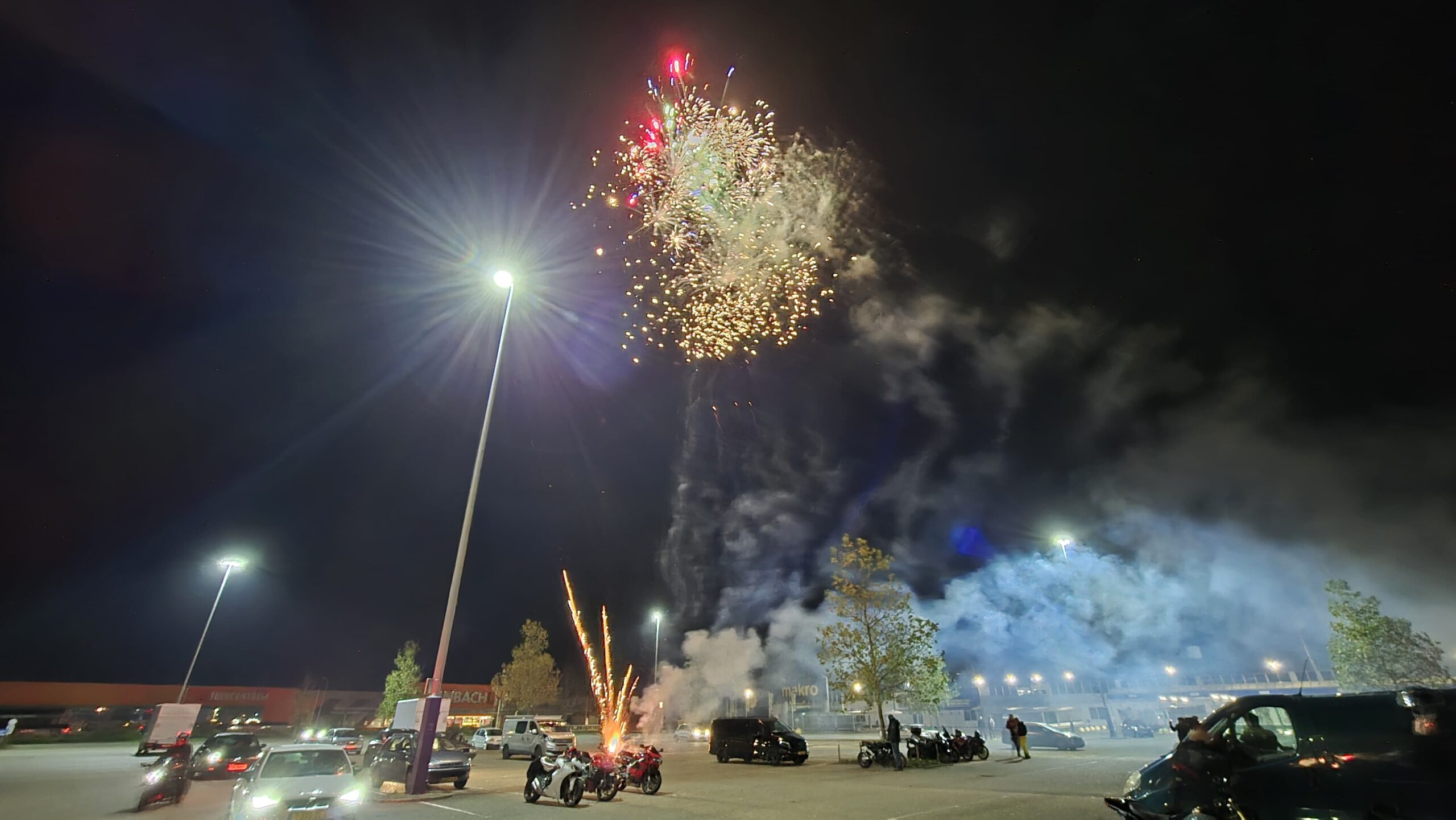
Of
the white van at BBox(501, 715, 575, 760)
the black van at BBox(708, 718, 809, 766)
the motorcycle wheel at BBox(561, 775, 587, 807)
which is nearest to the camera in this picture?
the motorcycle wheel at BBox(561, 775, 587, 807)

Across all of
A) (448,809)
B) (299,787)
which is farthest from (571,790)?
(299,787)

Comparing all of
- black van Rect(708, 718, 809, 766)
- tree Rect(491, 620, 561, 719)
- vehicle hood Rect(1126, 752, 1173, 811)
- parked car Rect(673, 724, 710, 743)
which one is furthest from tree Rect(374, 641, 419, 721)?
vehicle hood Rect(1126, 752, 1173, 811)

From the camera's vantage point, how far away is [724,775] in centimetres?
1938

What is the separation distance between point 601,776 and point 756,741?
12992 millimetres

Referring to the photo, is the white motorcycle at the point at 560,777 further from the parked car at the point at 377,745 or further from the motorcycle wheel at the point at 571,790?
the parked car at the point at 377,745

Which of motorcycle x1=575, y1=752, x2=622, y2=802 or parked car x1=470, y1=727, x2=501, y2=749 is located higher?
motorcycle x1=575, y1=752, x2=622, y2=802

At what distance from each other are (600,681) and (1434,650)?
44827 millimetres

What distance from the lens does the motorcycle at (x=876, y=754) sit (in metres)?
21.3

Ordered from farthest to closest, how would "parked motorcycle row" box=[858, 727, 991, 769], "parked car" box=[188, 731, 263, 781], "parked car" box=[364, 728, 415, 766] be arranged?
"parked motorcycle row" box=[858, 727, 991, 769]
"parked car" box=[188, 731, 263, 781]
"parked car" box=[364, 728, 415, 766]

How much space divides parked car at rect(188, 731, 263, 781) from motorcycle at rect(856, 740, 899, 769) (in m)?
21.3

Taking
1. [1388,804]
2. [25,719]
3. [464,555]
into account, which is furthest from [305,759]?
[25,719]

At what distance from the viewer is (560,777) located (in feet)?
42.7

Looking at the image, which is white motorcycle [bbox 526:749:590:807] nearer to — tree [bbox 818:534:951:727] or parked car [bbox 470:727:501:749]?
tree [bbox 818:534:951:727]

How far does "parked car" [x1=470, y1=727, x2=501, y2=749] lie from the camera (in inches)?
1478
